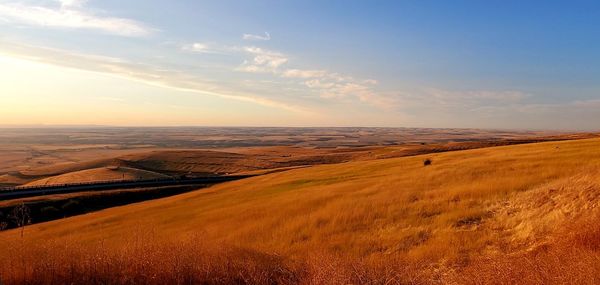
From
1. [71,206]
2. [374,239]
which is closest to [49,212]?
[71,206]

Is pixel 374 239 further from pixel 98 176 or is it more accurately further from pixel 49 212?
pixel 98 176

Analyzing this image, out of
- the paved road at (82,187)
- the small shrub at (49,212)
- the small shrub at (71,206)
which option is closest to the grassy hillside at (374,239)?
the small shrub at (49,212)

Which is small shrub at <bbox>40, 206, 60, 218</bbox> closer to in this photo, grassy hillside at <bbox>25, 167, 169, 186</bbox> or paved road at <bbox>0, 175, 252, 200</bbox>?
paved road at <bbox>0, 175, 252, 200</bbox>

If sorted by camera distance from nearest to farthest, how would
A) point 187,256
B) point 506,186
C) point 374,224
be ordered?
point 187,256, point 374,224, point 506,186

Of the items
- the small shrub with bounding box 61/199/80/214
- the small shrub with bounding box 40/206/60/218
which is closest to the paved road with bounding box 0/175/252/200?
the small shrub with bounding box 61/199/80/214

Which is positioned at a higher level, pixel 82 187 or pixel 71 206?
pixel 82 187

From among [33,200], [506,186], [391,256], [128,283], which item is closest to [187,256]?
[128,283]

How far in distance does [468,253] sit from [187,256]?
6973 millimetres

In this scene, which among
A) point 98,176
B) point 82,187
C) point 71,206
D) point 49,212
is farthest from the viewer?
point 98,176

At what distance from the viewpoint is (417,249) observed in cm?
1151

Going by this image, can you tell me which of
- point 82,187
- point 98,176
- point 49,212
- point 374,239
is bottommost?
point 98,176

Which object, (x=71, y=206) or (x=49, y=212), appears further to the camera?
(x=71, y=206)

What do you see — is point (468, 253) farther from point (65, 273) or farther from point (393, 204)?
point (65, 273)

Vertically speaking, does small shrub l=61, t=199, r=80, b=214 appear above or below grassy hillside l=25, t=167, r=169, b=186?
above
